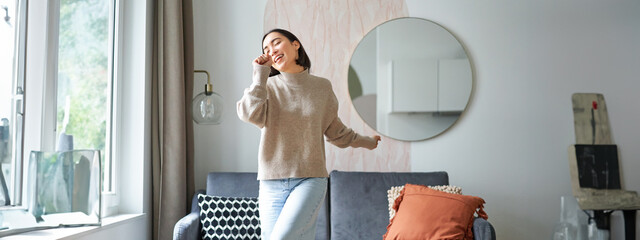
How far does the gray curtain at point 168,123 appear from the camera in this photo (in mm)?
3258

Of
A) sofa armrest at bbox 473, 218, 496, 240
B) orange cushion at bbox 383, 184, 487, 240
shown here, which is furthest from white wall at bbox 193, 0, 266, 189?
sofa armrest at bbox 473, 218, 496, 240

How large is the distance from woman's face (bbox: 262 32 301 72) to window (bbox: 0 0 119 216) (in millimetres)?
1087

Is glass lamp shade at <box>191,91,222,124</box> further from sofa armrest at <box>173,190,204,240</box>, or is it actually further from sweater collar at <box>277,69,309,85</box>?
sweater collar at <box>277,69,309,85</box>

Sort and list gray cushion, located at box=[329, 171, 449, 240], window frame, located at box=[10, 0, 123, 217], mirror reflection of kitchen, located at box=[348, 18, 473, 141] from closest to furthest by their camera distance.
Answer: window frame, located at box=[10, 0, 123, 217] < gray cushion, located at box=[329, 171, 449, 240] < mirror reflection of kitchen, located at box=[348, 18, 473, 141]

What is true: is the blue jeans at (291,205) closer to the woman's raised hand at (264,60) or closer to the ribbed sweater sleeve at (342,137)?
the ribbed sweater sleeve at (342,137)

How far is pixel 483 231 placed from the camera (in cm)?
266

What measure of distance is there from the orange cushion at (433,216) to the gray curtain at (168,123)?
1.29 meters

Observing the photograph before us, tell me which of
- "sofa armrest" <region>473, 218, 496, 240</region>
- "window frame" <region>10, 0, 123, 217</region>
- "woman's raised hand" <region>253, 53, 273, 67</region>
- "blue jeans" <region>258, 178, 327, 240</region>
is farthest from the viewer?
"sofa armrest" <region>473, 218, 496, 240</region>

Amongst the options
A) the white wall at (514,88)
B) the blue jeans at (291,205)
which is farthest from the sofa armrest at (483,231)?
the blue jeans at (291,205)

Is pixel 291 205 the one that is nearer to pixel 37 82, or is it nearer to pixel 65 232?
pixel 65 232

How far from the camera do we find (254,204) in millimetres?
3049

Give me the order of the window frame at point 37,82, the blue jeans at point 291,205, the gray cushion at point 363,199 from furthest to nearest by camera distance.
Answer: the gray cushion at point 363,199 < the window frame at point 37,82 < the blue jeans at point 291,205

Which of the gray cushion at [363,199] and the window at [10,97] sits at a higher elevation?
the window at [10,97]

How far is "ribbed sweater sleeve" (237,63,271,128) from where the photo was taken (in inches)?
74.2
